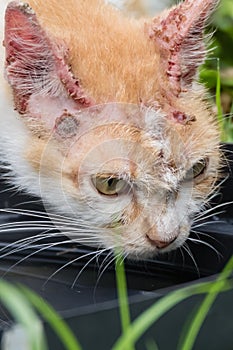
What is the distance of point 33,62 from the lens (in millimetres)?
2070

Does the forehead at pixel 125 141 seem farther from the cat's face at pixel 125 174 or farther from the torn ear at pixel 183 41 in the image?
the torn ear at pixel 183 41

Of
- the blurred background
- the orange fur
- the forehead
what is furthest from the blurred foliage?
the forehead

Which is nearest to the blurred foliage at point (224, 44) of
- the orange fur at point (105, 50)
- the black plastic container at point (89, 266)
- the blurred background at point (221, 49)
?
the blurred background at point (221, 49)

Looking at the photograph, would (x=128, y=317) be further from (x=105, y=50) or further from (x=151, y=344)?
(x=105, y=50)

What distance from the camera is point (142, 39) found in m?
2.25

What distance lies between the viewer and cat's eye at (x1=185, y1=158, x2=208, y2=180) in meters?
2.18

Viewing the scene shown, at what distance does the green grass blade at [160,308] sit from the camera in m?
1.34

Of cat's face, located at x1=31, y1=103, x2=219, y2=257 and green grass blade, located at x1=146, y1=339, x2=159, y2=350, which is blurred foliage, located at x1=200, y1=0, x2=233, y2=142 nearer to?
cat's face, located at x1=31, y1=103, x2=219, y2=257

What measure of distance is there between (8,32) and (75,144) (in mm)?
305

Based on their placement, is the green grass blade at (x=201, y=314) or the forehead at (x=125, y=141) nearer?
the green grass blade at (x=201, y=314)

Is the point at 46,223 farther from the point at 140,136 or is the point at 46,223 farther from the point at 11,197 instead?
the point at 140,136

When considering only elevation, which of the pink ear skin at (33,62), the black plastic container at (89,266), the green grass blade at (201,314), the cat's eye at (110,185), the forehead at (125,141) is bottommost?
the black plastic container at (89,266)

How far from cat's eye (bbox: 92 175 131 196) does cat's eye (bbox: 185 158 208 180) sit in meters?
0.19

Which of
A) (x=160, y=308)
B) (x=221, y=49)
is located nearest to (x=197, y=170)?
(x=160, y=308)
